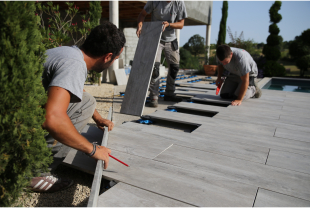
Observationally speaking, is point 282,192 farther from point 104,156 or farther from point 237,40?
point 237,40

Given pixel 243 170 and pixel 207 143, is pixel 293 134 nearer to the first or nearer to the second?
pixel 207 143

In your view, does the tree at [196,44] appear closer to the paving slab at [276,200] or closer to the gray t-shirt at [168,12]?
the gray t-shirt at [168,12]

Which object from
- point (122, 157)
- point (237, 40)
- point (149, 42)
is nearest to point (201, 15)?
point (237, 40)

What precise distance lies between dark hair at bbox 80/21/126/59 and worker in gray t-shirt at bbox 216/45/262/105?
203cm

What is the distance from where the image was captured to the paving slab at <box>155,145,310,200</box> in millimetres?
1368

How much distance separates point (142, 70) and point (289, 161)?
6.98ft

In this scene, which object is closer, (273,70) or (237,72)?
(237,72)

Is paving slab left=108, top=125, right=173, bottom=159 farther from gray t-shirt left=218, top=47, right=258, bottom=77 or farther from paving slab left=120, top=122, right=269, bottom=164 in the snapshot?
gray t-shirt left=218, top=47, right=258, bottom=77

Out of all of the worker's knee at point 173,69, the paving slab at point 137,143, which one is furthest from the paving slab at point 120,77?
the paving slab at point 137,143

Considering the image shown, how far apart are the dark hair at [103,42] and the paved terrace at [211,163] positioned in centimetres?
76

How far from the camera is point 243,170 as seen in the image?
5.08 ft

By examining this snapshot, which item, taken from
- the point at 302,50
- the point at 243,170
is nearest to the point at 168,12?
the point at 243,170

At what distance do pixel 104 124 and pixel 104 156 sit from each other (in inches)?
26.0

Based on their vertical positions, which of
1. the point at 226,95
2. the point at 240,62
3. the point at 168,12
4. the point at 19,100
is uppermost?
the point at 168,12
